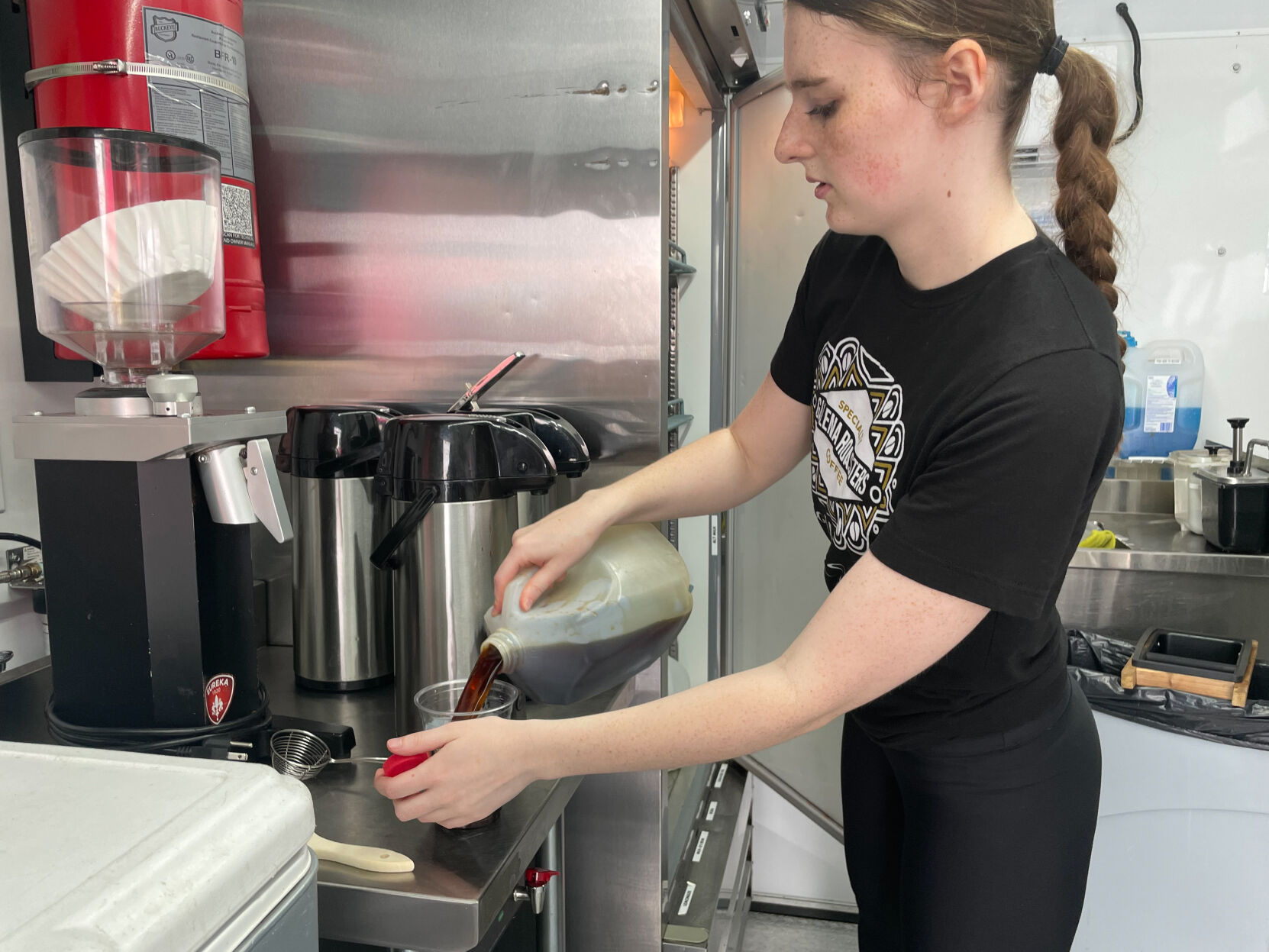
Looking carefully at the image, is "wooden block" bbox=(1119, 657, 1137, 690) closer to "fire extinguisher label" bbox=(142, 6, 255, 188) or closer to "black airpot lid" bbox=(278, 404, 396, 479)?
"black airpot lid" bbox=(278, 404, 396, 479)

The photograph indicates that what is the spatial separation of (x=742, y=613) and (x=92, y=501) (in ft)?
5.36

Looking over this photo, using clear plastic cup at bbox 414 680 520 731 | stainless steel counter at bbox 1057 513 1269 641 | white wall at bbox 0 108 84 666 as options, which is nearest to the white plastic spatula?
clear plastic cup at bbox 414 680 520 731

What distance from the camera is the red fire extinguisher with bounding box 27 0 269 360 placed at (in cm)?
118

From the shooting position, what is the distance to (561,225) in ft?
4.50

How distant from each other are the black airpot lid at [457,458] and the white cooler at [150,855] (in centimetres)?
52

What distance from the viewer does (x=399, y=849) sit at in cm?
91

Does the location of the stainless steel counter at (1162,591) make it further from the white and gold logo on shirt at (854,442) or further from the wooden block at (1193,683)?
the white and gold logo on shirt at (854,442)

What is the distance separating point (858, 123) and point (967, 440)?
314 mm

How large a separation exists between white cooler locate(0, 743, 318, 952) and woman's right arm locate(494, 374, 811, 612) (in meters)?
0.51

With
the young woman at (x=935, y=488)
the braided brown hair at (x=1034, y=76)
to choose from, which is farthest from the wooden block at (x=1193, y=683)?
the braided brown hair at (x=1034, y=76)

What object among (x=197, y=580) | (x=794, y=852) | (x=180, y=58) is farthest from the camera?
(x=794, y=852)

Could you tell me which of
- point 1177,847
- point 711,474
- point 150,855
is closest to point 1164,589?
point 1177,847

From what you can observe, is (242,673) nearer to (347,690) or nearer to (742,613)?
(347,690)

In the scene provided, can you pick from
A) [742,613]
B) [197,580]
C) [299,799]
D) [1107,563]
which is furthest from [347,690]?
[1107,563]
